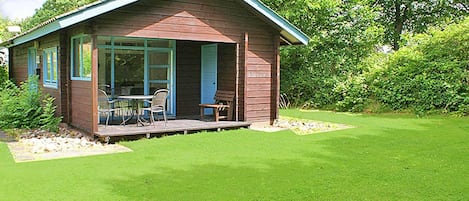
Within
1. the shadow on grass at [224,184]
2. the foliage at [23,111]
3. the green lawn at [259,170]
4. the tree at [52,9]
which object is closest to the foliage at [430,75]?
the green lawn at [259,170]

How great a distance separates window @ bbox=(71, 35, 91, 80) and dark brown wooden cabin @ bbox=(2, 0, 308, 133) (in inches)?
0.8

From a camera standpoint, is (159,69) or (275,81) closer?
(275,81)

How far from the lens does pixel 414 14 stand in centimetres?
2455

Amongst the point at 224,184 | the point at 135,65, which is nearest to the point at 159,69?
the point at 135,65

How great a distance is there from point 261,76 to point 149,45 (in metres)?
2.97

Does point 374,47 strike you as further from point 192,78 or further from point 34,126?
point 34,126

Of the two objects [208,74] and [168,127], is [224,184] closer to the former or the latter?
[168,127]

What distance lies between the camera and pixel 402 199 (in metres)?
4.64

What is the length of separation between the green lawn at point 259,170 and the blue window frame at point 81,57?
6.42 ft

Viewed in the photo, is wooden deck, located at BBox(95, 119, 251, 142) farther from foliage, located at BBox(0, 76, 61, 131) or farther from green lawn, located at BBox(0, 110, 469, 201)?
foliage, located at BBox(0, 76, 61, 131)

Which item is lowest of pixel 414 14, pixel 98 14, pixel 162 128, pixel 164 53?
pixel 162 128

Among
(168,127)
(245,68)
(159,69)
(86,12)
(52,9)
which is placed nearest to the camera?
(86,12)

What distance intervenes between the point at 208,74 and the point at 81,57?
3.82 metres

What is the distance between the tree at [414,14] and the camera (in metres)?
23.4
